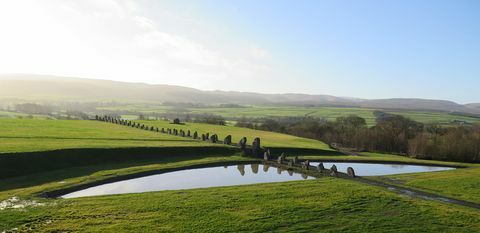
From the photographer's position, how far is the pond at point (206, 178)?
2892 centimetres

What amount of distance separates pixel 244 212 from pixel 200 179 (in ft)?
41.6

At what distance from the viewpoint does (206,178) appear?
3450 cm

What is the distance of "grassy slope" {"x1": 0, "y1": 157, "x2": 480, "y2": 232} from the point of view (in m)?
19.3

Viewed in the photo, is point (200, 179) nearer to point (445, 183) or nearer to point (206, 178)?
point (206, 178)

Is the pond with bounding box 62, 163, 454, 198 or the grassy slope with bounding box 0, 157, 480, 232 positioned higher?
the grassy slope with bounding box 0, 157, 480, 232

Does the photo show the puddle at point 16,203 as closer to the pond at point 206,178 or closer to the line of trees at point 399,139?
the pond at point 206,178

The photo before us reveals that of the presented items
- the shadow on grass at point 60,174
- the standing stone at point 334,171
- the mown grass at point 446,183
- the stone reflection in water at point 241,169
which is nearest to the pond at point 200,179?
the stone reflection in water at point 241,169

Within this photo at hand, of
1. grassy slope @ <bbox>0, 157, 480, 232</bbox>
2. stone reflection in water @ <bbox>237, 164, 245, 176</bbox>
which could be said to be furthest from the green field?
stone reflection in water @ <bbox>237, 164, 245, 176</bbox>

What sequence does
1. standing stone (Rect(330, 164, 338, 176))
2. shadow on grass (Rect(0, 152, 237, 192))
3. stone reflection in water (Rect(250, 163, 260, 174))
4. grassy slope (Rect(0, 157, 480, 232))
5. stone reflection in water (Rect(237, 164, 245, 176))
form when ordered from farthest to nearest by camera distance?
stone reflection in water (Rect(250, 163, 260, 174)), stone reflection in water (Rect(237, 164, 245, 176)), standing stone (Rect(330, 164, 338, 176)), shadow on grass (Rect(0, 152, 237, 192)), grassy slope (Rect(0, 157, 480, 232))

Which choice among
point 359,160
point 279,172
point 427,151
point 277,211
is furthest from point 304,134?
point 277,211

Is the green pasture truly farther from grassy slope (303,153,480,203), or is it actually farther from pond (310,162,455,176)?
grassy slope (303,153,480,203)

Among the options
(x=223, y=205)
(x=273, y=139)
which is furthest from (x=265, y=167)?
(x=273, y=139)

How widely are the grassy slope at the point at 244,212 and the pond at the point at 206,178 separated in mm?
3251

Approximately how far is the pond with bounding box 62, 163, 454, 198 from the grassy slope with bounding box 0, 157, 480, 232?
3.25 meters
